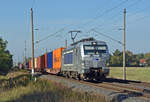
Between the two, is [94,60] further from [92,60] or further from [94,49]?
[94,49]

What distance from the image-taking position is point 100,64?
67.7 ft

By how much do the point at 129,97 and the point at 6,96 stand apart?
6.13m

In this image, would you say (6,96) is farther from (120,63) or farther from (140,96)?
(120,63)

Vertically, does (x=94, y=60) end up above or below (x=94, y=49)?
below

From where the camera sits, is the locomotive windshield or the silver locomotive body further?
the locomotive windshield

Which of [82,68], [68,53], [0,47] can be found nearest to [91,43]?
[82,68]

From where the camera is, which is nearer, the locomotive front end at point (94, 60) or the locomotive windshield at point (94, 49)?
the locomotive front end at point (94, 60)

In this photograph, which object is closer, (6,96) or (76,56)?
(6,96)

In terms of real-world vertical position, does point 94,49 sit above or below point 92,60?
above

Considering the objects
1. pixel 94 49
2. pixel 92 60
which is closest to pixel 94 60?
pixel 92 60

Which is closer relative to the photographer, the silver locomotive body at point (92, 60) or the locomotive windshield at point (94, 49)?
the silver locomotive body at point (92, 60)

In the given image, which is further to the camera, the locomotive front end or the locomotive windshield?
the locomotive windshield

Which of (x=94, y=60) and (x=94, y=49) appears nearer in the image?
(x=94, y=60)

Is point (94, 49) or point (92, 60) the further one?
point (94, 49)
